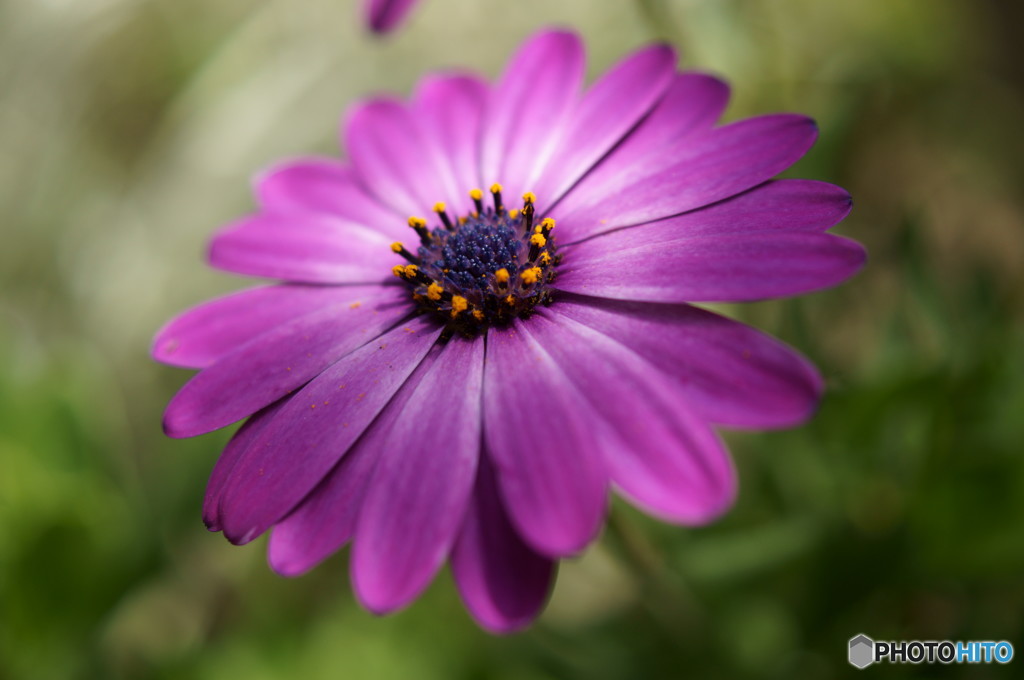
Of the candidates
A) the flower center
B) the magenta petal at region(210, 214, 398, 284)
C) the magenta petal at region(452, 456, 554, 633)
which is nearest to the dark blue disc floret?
the flower center

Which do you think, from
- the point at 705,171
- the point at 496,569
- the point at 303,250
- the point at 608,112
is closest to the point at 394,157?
the point at 303,250

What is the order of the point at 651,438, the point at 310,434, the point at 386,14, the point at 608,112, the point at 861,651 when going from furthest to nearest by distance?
the point at 386,14 → the point at 861,651 → the point at 608,112 → the point at 310,434 → the point at 651,438

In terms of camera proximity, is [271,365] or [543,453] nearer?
[543,453]

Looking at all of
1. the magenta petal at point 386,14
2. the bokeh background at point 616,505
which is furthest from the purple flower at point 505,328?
the bokeh background at point 616,505

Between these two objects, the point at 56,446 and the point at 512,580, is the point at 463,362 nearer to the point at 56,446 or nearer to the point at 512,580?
the point at 512,580

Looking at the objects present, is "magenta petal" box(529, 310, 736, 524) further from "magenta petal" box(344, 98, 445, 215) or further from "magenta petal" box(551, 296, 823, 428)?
"magenta petal" box(344, 98, 445, 215)

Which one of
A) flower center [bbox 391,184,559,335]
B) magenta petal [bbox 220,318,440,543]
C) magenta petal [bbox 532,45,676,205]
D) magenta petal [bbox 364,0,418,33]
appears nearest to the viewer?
magenta petal [bbox 220,318,440,543]

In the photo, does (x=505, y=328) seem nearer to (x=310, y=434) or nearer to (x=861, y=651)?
(x=310, y=434)
